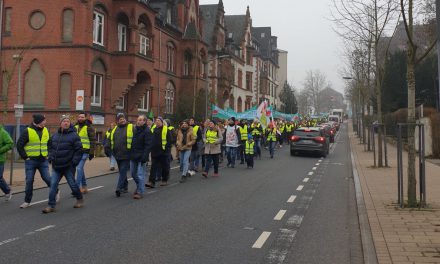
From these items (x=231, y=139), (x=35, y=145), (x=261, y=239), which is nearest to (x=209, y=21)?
(x=231, y=139)

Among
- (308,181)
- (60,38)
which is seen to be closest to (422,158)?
(308,181)

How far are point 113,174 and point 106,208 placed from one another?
650cm

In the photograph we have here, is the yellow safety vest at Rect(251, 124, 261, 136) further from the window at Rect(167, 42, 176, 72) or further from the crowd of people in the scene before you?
the window at Rect(167, 42, 176, 72)

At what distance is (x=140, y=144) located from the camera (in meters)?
10.3

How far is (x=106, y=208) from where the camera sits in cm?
898

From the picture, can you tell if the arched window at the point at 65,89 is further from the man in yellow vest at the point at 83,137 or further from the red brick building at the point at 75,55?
the man in yellow vest at the point at 83,137

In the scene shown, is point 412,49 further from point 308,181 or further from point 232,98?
point 232,98

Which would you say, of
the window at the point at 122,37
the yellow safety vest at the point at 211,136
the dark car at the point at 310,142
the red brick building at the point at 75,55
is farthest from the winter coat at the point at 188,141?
the window at the point at 122,37

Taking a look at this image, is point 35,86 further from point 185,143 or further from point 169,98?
point 185,143

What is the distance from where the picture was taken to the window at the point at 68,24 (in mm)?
26203

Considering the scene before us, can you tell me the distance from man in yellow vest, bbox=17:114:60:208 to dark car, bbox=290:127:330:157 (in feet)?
55.9

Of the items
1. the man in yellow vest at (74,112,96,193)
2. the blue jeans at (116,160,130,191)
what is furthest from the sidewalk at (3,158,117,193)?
the blue jeans at (116,160,130,191)

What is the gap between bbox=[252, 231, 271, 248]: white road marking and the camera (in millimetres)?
6363

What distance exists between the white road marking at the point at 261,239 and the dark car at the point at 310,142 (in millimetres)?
17586
